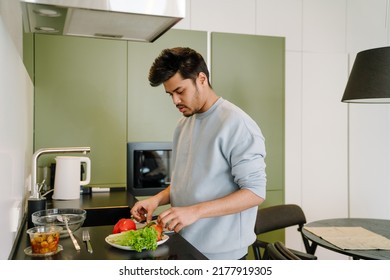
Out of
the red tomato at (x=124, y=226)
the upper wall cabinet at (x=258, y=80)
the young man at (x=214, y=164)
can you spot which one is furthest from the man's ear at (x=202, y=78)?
the upper wall cabinet at (x=258, y=80)

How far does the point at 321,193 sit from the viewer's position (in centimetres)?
269

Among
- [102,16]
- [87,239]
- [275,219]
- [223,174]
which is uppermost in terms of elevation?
[102,16]

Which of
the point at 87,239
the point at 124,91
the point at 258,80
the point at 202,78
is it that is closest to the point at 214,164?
the point at 202,78

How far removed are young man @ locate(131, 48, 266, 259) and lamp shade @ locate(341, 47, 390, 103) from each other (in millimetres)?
709

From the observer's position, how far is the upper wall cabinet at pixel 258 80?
2338mm

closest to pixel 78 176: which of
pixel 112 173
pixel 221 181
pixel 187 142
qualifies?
pixel 112 173

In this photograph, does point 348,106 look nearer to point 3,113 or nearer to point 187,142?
point 187,142

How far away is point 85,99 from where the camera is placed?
2.11m

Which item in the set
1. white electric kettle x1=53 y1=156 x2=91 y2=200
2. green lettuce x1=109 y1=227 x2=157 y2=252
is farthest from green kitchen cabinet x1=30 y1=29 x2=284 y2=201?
green lettuce x1=109 y1=227 x2=157 y2=252

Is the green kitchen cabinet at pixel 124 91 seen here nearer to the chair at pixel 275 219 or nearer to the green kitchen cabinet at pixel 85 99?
the green kitchen cabinet at pixel 85 99

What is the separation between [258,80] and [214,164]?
A: 1.31 m

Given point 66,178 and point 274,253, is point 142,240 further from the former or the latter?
point 66,178

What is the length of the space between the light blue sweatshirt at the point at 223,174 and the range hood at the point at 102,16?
0.32m

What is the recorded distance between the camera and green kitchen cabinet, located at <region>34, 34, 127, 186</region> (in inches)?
80.0
